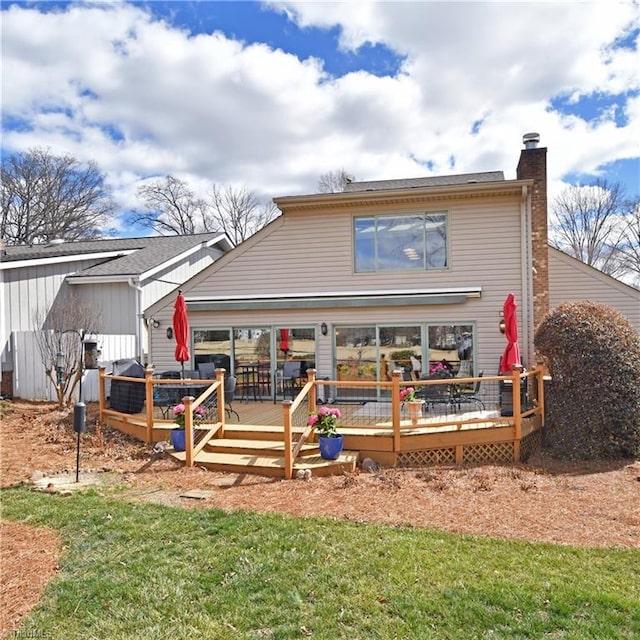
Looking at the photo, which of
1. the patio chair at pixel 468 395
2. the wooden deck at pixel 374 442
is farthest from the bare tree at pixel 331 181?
the wooden deck at pixel 374 442

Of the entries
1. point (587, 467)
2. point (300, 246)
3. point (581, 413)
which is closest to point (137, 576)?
point (587, 467)

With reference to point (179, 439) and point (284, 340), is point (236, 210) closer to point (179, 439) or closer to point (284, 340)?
point (284, 340)

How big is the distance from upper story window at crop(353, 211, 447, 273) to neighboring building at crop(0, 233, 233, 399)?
20.2ft

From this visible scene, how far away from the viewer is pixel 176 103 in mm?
13844

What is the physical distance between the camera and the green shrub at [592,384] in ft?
25.1

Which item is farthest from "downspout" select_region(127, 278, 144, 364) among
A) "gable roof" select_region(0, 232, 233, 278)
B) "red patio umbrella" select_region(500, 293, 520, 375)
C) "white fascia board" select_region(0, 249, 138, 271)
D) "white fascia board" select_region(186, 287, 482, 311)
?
"red patio umbrella" select_region(500, 293, 520, 375)

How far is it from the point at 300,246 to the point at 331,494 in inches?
295

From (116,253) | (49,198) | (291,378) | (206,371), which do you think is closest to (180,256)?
(116,253)

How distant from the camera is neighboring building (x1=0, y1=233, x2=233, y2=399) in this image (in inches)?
515

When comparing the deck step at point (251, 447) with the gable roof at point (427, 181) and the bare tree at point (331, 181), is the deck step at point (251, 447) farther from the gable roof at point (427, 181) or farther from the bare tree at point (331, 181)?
the bare tree at point (331, 181)

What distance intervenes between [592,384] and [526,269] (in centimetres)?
380

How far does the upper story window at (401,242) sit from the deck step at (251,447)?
556cm

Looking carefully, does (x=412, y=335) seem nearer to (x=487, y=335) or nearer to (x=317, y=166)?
(x=487, y=335)

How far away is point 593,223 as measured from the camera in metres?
34.3
